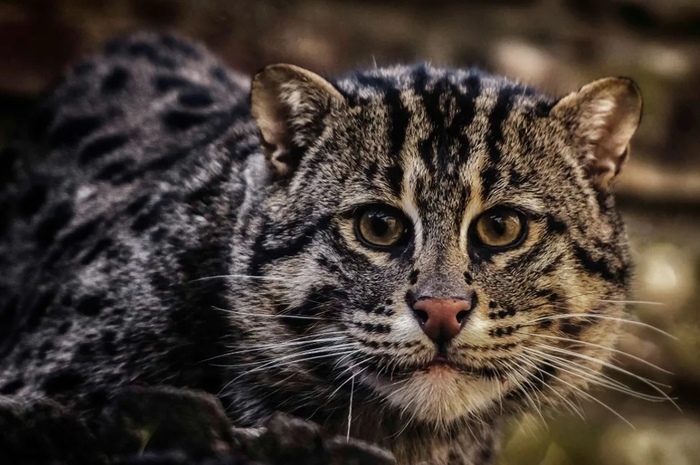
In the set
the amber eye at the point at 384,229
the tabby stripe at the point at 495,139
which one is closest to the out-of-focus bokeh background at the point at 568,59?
the tabby stripe at the point at 495,139

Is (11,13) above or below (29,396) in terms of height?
above

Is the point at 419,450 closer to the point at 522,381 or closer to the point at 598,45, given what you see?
the point at 522,381

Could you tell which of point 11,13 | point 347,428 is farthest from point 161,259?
point 11,13

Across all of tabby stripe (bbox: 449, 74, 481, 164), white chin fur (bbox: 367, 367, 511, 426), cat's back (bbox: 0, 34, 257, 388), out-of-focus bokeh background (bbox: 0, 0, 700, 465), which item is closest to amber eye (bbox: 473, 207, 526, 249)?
tabby stripe (bbox: 449, 74, 481, 164)

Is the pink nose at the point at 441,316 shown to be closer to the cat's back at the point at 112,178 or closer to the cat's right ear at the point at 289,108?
the cat's right ear at the point at 289,108

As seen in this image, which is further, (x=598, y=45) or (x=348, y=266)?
(x=598, y=45)

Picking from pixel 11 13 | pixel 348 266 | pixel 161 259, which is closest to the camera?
pixel 348 266

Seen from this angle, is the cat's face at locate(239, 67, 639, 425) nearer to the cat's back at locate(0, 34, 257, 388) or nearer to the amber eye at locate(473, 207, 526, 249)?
the amber eye at locate(473, 207, 526, 249)
